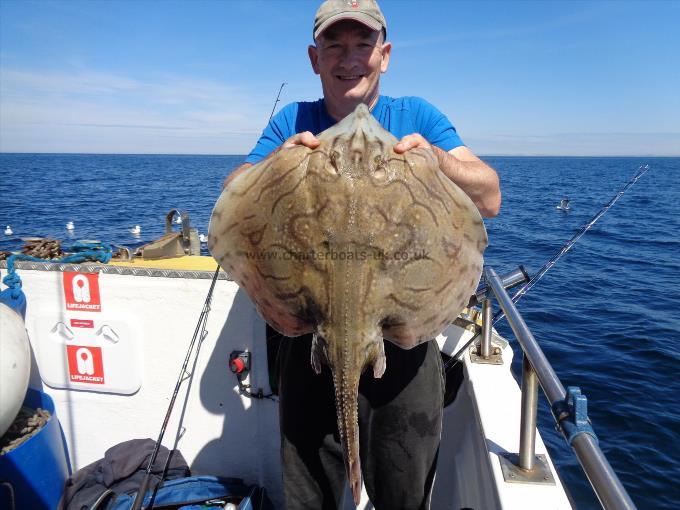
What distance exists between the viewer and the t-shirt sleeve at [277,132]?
2574 mm

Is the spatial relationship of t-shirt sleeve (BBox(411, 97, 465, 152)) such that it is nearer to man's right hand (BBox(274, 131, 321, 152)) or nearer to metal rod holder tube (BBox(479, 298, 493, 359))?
man's right hand (BBox(274, 131, 321, 152))

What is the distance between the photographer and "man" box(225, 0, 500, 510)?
7.54 ft

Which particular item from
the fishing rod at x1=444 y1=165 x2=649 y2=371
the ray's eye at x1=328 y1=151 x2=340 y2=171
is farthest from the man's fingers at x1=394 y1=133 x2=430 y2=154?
the fishing rod at x1=444 y1=165 x2=649 y2=371

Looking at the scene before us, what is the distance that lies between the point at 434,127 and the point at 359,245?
3.58 feet

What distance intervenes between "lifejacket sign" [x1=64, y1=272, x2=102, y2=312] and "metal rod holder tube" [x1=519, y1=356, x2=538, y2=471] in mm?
3235

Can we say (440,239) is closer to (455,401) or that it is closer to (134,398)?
(455,401)

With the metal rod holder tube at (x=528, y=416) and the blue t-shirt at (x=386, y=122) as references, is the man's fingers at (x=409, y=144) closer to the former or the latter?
the blue t-shirt at (x=386, y=122)

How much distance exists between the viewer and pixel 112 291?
367 cm

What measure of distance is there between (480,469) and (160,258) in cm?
312

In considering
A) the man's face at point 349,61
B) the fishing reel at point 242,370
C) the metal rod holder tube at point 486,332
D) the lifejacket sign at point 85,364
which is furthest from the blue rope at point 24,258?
the metal rod holder tube at point 486,332

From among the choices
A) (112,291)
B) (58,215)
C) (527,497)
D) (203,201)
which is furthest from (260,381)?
(203,201)

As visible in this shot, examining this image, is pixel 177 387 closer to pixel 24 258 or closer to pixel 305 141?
pixel 24 258

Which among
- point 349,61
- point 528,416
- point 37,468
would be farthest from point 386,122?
point 37,468

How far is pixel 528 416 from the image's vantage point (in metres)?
2.27
